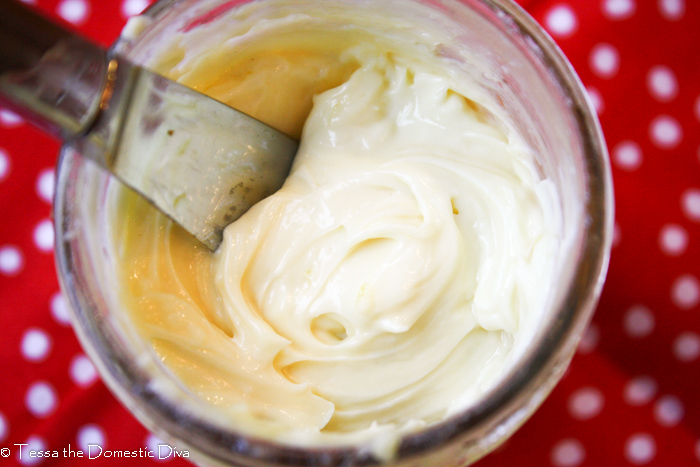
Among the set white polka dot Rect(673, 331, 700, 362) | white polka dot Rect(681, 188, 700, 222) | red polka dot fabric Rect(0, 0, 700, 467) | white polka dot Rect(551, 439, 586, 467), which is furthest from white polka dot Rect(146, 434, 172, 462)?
white polka dot Rect(681, 188, 700, 222)

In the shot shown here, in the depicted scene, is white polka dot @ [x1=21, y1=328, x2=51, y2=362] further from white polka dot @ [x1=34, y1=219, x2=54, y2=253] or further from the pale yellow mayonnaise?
the pale yellow mayonnaise

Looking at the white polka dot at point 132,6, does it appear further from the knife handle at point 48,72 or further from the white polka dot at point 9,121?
the knife handle at point 48,72

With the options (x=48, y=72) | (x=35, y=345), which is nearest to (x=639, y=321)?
(x=48, y=72)

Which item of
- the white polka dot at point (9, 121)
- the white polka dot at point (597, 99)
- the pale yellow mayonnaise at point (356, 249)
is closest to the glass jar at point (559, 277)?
the pale yellow mayonnaise at point (356, 249)

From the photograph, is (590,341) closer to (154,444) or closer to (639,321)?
(639,321)

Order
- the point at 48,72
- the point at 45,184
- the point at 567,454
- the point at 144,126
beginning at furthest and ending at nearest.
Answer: the point at 45,184
the point at 567,454
the point at 144,126
the point at 48,72

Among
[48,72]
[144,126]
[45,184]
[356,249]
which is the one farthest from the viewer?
[45,184]
